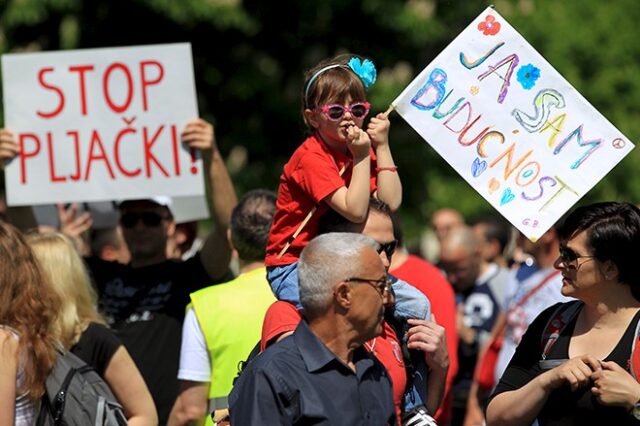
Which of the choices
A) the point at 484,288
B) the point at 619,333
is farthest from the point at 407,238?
the point at 619,333

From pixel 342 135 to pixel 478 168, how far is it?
2.08 feet

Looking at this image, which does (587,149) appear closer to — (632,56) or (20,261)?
(20,261)

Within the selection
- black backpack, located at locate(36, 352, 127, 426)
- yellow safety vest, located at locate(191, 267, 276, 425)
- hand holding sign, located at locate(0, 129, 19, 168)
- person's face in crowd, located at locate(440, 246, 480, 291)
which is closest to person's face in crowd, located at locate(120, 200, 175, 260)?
hand holding sign, located at locate(0, 129, 19, 168)

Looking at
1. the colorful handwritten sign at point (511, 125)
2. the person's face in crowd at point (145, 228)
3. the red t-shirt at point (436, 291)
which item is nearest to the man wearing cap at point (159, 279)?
the person's face in crowd at point (145, 228)

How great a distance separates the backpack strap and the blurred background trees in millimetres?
10426

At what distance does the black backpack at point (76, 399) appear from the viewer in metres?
5.77

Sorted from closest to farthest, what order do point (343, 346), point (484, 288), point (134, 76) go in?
point (343, 346), point (134, 76), point (484, 288)

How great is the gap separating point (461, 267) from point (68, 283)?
16.5 feet

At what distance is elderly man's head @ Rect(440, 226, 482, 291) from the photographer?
10.9m

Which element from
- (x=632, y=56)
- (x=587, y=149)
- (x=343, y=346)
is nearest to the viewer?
(x=343, y=346)

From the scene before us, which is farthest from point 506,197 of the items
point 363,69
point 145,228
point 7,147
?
point 7,147

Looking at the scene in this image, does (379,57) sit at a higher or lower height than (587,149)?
higher

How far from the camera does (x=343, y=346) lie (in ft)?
15.8

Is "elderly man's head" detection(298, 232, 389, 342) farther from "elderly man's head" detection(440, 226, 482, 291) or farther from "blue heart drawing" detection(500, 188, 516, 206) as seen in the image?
"elderly man's head" detection(440, 226, 482, 291)
